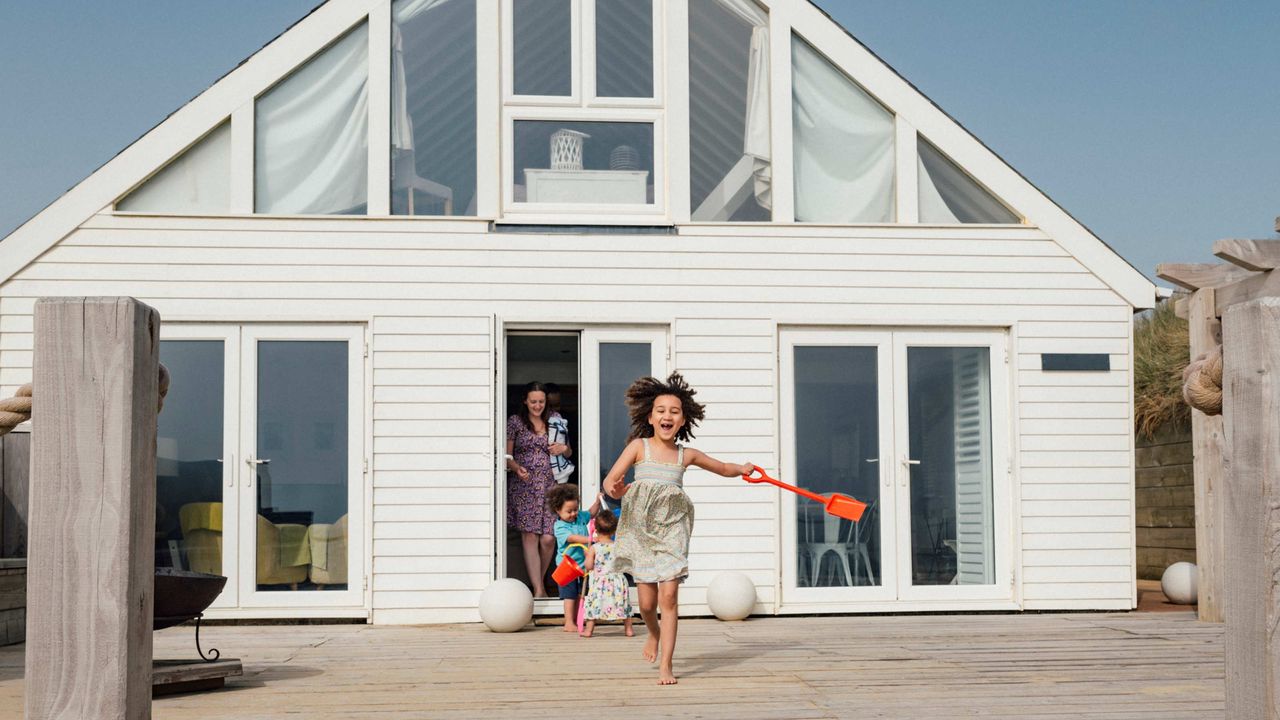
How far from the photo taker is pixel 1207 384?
338 cm

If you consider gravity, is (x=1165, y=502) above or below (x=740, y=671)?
above

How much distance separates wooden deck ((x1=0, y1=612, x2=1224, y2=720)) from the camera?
5680 millimetres

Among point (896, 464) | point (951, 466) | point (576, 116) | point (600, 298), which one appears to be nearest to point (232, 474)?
point (600, 298)

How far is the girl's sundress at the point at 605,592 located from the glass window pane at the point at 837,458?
4.99 feet

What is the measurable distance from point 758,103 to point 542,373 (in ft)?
9.44

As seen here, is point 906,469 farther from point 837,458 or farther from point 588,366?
point 588,366

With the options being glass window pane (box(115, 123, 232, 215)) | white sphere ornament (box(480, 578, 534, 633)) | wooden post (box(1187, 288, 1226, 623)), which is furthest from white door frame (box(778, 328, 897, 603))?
glass window pane (box(115, 123, 232, 215))

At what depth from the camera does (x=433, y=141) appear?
32.7ft

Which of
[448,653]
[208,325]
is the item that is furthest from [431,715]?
[208,325]

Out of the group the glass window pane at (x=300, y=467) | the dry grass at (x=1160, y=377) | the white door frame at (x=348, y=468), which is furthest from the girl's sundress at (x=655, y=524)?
the dry grass at (x=1160, y=377)

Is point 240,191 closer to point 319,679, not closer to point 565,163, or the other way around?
point 565,163

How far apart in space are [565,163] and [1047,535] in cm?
460

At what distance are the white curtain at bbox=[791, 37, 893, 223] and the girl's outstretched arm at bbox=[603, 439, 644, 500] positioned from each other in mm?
3999

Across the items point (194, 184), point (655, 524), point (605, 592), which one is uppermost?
point (194, 184)
